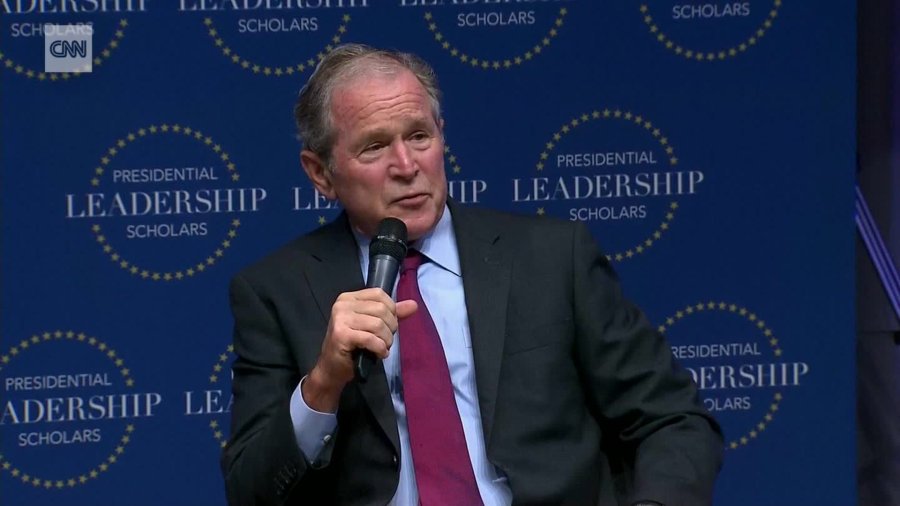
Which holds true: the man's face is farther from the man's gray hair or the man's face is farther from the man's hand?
the man's hand

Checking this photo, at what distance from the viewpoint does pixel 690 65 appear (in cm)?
426

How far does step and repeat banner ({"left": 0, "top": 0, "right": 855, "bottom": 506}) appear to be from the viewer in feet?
13.3

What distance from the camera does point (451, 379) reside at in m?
2.82

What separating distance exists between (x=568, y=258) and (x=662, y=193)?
1.44 metres

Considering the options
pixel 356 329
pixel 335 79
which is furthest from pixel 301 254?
pixel 356 329

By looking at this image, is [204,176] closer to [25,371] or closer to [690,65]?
[25,371]

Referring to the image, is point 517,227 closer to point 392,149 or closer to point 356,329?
point 392,149

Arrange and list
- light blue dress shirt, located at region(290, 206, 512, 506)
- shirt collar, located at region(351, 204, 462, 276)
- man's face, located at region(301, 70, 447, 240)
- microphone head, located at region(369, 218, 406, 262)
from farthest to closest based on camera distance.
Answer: shirt collar, located at region(351, 204, 462, 276), man's face, located at region(301, 70, 447, 240), light blue dress shirt, located at region(290, 206, 512, 506), microphone head, located at region(369, 218, 406, 262)

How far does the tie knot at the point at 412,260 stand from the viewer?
289 centimetres

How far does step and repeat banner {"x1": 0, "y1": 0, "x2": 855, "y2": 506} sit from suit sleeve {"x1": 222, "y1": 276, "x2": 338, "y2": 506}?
1275 mm

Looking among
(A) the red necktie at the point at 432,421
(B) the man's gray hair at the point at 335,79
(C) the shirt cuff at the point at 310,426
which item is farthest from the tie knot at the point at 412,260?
(C) the shirt cuff at the point at 310,426

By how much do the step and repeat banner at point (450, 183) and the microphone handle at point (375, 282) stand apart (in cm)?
172

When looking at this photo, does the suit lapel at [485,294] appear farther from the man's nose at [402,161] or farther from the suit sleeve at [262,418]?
the suit sleeve at [262,418]

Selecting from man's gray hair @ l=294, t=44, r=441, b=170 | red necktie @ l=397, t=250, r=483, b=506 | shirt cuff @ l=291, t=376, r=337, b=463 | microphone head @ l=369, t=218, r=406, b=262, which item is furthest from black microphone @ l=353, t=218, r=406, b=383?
man's gray hair @ l=294, t=44, r=441, b=170
